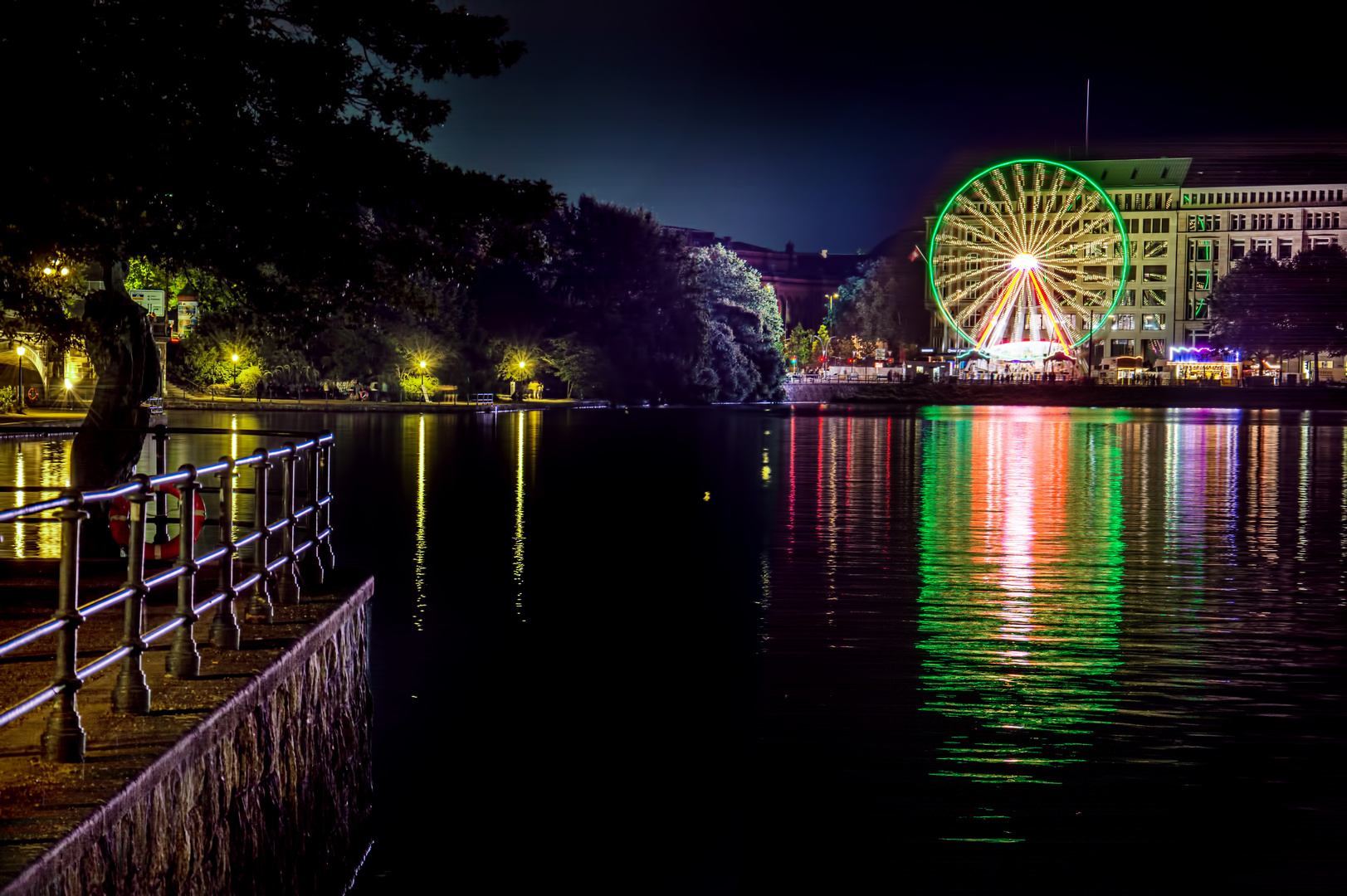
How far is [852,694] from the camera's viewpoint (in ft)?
42.2

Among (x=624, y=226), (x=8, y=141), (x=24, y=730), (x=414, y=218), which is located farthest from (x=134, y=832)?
(x=624, y=226)

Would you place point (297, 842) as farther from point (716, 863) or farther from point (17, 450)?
point (17, 450)

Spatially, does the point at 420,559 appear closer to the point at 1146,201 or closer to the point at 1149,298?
the point at 1149,298

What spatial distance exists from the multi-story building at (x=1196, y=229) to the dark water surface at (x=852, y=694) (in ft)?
506

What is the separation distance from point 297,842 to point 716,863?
2.46m

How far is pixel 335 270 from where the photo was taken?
14852mm

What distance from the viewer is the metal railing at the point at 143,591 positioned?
235 inches

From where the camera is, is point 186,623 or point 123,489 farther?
point 186,623

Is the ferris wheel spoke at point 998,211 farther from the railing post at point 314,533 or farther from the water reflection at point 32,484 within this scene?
the railing post at point 314,533

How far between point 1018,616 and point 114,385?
33.2 ft

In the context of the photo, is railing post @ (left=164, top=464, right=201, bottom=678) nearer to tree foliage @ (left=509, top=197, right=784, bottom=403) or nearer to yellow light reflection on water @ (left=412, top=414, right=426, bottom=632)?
yellow light reflection on water @ (left=412, top=414, right=426, bottom=632)

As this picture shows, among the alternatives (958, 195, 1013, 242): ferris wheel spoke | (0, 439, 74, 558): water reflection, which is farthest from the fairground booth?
(0, 439, 74, 558): water reflection

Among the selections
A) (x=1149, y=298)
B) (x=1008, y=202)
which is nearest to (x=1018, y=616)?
(x=1008, y=202)

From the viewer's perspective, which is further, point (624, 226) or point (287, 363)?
point (624, 226)
